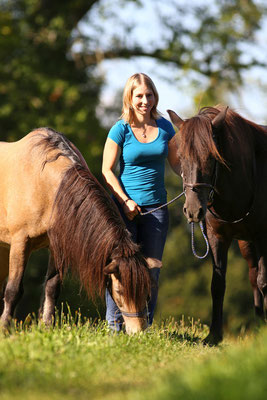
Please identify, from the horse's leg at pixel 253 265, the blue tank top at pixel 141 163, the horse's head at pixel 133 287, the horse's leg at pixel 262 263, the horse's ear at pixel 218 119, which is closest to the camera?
the horse's head at pixel 133 287

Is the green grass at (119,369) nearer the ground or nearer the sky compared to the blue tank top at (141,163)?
nearer the ground

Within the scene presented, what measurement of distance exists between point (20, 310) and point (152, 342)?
1277cm

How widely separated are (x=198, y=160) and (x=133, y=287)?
A: 1187mm

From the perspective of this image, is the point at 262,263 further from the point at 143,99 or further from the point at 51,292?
the point at 51,292

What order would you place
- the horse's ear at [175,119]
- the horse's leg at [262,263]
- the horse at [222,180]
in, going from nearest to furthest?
the horse at [222,180]
the horse's ear at [175,119]
the horse's leg at [262,263]

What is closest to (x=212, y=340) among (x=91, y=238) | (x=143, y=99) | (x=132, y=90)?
(x=91, y=238)

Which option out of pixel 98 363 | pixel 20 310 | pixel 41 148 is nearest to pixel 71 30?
pixel 20 310

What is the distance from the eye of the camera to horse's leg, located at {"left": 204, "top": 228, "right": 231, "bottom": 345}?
5.87m

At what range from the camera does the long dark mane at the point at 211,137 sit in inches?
200

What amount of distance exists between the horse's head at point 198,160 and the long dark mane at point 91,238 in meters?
0.61

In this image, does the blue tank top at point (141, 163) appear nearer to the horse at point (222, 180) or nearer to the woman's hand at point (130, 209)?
the woman's hand at point (130, 209)

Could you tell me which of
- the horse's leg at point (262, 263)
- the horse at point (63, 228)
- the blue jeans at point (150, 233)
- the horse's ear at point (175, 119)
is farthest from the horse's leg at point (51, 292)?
the horse's leg at point (262, 263)

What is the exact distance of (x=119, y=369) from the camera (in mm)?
3684

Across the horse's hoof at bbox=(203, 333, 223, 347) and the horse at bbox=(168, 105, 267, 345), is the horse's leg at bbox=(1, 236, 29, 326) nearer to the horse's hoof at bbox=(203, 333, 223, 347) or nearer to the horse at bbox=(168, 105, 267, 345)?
the horse at bbox=(168, 105, 267, 345)
